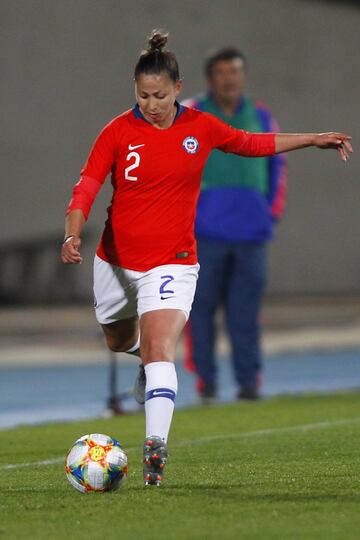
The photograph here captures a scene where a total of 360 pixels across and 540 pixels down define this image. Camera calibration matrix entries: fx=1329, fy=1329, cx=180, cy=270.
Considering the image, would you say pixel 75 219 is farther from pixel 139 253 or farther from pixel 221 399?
A: pixel 221 399

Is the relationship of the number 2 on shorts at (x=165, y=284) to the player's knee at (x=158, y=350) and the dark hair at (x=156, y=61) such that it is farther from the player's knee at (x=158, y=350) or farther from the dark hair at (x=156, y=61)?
the dark hair at (x=156, y=61)

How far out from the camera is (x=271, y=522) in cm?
511

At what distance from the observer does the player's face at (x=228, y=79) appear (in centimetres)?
1142

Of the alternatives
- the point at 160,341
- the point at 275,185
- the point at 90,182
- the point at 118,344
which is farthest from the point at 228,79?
the point at 160,341

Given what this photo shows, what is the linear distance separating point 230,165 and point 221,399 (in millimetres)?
2514

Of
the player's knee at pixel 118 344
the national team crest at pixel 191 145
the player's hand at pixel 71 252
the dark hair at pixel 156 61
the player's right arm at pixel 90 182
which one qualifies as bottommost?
the player's knee at pixel 118 344

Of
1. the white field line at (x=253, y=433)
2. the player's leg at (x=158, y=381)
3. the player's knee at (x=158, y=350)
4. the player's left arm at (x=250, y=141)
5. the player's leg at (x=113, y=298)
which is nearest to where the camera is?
the player's leg at (x=158, y=381)

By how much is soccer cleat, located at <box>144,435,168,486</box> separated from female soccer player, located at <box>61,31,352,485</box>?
26 cm

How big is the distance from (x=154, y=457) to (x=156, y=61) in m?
1.93

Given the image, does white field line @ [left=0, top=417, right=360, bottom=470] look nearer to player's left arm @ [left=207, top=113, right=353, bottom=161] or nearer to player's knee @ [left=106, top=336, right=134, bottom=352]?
player's knee @ [left=106, top=336, right=134, bottom=352]

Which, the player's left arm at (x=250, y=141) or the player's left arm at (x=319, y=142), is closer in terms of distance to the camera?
the player's left arm at (x=319, y=142)

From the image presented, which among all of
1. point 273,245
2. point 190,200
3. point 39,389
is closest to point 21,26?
point 273,245

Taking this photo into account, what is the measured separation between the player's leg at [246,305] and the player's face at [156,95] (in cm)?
523

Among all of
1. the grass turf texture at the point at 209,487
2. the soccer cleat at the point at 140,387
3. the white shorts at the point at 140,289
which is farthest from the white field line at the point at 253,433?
the white shorts at the point at 140,289
